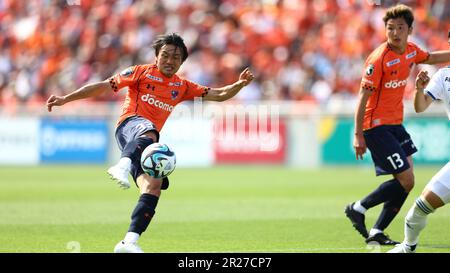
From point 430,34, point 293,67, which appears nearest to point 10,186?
point 293,67

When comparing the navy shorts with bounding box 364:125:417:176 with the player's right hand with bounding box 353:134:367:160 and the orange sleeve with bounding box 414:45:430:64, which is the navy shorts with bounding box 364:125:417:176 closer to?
the player's right hand with bounding box 353:134:367:160

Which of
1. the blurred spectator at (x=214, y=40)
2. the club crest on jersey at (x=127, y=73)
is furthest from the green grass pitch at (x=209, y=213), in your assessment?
the blurred spectator at (x=214, y=40)

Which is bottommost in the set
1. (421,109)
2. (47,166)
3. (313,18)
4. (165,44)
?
(47,166)

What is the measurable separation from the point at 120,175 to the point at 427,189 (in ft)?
9.48

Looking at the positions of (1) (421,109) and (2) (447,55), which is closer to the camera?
(1) (421,109)

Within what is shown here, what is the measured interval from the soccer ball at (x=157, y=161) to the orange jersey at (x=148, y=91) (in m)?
0.95

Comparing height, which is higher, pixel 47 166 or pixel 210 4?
pixel 210 4

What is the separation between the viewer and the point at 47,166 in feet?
83.3

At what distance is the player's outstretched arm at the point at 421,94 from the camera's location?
867 centimetres

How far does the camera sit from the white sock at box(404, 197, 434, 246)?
27.6ft

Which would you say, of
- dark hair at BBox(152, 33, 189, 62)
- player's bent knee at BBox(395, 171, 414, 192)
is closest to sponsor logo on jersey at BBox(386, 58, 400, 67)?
player's bent knee at BBox(395, 171, 414, 192)
